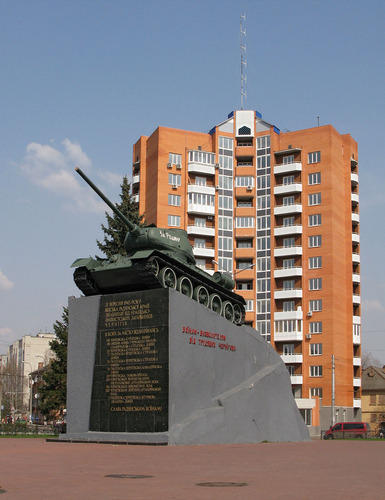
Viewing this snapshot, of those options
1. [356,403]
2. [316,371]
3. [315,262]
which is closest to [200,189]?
[315,262]

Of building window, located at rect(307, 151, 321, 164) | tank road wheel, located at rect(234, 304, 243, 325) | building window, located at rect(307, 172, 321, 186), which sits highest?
building window, located at rect(307, 151, 321, 164)

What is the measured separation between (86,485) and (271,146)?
248ft

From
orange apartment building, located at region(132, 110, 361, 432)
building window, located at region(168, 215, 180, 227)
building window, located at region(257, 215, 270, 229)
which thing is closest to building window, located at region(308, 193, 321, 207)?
orange apartment building, located at region(132, 110, 361, 432)

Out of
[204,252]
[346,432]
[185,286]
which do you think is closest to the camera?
[185,286]

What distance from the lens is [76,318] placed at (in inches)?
1014

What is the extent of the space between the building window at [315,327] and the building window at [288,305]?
3.00 metres

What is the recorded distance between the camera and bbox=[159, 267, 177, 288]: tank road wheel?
81.9 feet

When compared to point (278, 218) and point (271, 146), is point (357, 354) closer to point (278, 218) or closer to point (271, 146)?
point (278, 218)

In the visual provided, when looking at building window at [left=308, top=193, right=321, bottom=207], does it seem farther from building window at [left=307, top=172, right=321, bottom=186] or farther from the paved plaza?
the paved plaza

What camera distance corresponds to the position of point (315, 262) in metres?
78.2

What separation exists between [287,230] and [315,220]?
3501 millimetres

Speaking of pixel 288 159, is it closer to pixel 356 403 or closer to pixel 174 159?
pixel 174 159

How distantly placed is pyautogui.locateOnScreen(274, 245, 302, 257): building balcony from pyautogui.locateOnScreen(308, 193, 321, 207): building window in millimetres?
5476

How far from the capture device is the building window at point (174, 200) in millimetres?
80681
